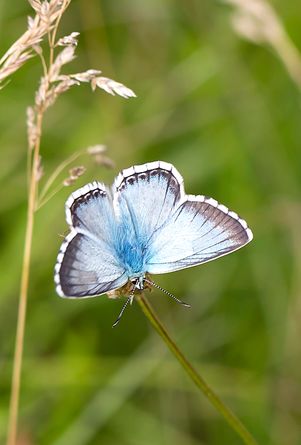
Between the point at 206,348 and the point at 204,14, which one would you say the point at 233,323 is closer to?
the point at 206,348

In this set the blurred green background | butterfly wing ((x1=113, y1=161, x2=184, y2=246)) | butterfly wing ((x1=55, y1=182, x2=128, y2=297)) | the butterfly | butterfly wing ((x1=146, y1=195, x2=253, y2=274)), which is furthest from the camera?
the blurred green background

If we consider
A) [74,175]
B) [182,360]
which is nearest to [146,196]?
[74,175]

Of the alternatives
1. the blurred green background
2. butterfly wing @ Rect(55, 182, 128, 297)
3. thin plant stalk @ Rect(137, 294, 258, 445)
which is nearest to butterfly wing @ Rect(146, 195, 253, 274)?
butterfly wing @ Rect(55, 182, 128, 297)

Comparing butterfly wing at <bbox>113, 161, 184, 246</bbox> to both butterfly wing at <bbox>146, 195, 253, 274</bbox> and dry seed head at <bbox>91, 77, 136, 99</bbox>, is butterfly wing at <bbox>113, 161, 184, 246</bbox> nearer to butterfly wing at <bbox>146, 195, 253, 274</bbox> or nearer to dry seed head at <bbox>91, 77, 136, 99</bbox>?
butterfly wing at <bbox>146, 195, 253, 274</bbox>

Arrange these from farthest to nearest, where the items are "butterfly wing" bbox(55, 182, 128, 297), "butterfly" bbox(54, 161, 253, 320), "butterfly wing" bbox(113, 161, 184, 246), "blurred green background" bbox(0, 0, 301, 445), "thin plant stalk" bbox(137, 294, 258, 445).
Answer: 1. "blurred green background" bbox(0, 0, 301, 445)
2. "butterfly wing" bbox(113, 161, 184, 246)
3. "butterfly" bbox(54, 161, 253, 320)
4. "butterfly wing" bbox(55, 182, 128, 297)
5. "thin plant stalk" bbox(137, 294, 258, 445)

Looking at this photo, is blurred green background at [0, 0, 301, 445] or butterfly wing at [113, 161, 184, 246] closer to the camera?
butterfly wing at [113, 161, 184, 246]

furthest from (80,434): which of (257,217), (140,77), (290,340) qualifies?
(140,77)

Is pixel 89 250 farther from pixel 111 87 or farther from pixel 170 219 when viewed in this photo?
pixel 111 87

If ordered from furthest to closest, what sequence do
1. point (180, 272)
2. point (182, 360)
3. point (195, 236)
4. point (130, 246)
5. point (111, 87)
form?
point (180, 272) → point (130, 246) → point (195, 236) → point (111, 87) → point (182, 360)
